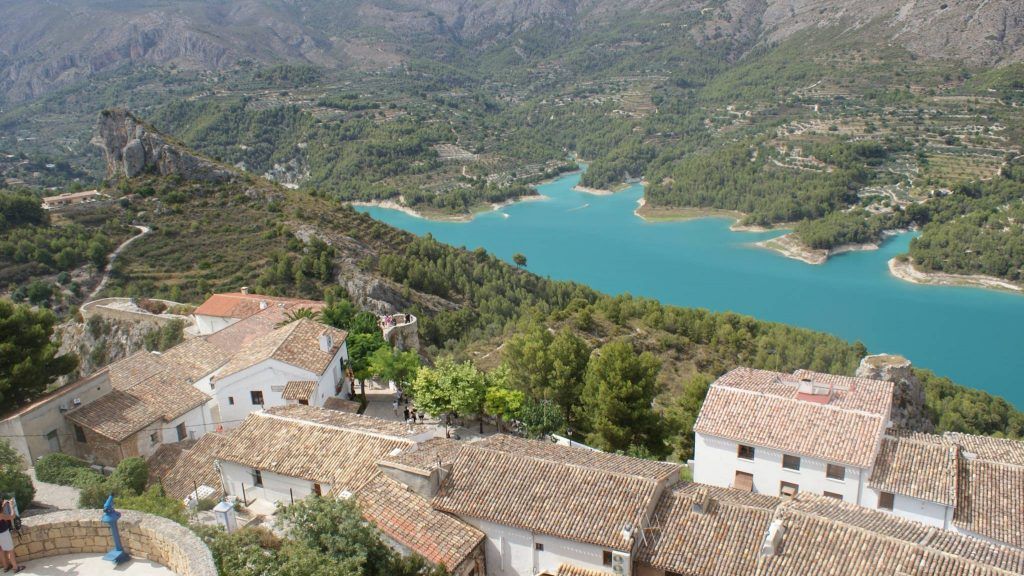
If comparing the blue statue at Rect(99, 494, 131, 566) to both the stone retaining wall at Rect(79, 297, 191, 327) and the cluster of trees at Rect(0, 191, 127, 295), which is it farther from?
the cluster of trees at Rect(0, 191, 127, 295)

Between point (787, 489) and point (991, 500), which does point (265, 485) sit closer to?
point (787, 489)

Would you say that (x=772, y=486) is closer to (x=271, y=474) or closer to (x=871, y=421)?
(x=871, y=421)

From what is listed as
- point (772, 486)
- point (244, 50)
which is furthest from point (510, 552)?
point (244, 50)

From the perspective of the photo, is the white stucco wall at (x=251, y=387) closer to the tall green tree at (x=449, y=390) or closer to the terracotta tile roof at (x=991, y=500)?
the tall green tree at (x=449, y=390)

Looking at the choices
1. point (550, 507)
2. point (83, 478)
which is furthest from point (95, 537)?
point (83, 478)

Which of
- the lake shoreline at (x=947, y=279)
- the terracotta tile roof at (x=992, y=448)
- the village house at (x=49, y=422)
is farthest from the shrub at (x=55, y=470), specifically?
the lake shoreline at (x=947, y=279)

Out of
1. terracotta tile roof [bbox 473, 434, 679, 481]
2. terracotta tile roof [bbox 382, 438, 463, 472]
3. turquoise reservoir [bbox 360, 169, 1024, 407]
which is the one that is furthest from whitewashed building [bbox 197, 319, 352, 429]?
turquoise reservoir [bbox 360, 169, 1024, 407]
